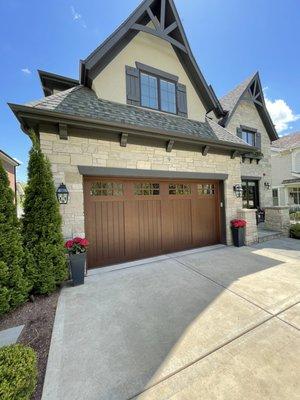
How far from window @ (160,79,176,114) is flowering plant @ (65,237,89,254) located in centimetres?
529

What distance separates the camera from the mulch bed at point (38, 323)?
2345 mm

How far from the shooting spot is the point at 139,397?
1.84m

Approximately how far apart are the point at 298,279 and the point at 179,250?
331 centimetres

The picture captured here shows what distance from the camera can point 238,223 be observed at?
7.00m

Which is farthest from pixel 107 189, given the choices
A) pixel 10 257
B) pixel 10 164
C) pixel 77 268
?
pixel 10 164

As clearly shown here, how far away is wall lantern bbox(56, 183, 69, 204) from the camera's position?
4.65 meters

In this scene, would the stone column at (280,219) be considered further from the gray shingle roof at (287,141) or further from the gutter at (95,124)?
the gray shingle roof at (287,141)

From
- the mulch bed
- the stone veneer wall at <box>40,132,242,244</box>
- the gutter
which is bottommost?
the mulch bed

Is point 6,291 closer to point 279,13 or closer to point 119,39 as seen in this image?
point 119,39

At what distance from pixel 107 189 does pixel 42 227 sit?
201cm

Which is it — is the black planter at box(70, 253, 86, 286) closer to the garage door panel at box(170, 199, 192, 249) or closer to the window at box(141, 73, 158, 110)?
the garage door panel at box(170, 199, 192, 249)

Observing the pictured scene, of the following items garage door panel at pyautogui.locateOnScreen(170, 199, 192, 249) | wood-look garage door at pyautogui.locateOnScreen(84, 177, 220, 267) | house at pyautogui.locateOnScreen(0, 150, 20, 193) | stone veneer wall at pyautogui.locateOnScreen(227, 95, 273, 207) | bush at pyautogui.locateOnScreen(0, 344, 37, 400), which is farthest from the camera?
house at pyautogui.locateOnScreen(0, 150, 20, 193)

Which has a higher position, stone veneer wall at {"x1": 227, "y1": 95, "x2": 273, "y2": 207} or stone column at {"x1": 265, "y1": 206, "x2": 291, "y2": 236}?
stone veneer wall at {"x1": 227, "y1": 95, "x2": 273, "y2": 207}

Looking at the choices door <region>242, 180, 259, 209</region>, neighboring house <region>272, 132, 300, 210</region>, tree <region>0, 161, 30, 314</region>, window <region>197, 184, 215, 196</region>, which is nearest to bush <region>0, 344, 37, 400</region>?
tree <region>0, 161, 30, 314</region>
